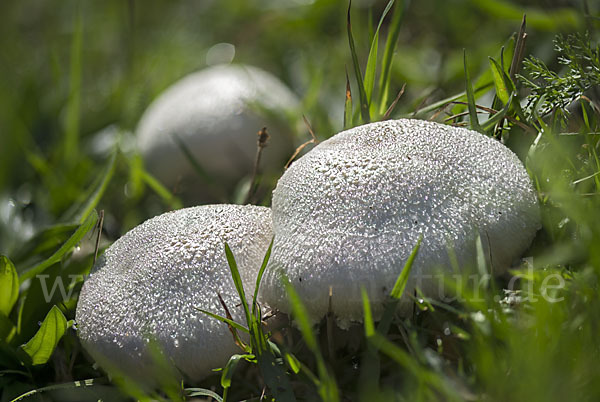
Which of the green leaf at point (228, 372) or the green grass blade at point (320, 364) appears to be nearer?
the green grass blade at point (320, 364)

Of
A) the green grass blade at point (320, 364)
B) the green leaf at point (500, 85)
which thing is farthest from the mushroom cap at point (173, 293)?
the green leaf at point (500, 85)

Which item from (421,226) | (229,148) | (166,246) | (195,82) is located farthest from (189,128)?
→ (421,226)

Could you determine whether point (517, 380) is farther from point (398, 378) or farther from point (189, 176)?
point (189, 176)

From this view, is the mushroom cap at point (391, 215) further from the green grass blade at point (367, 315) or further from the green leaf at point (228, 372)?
the green leaf at point (228, 372)

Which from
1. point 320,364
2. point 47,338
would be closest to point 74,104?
point 47,338

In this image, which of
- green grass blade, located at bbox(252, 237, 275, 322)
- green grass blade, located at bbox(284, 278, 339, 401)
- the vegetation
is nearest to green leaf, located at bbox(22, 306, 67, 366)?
the vegetation

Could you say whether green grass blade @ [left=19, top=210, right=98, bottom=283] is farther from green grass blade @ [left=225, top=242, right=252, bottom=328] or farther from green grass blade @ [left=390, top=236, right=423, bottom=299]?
green grass blade @ [left=390, top=236, right=423, bottom=299]
